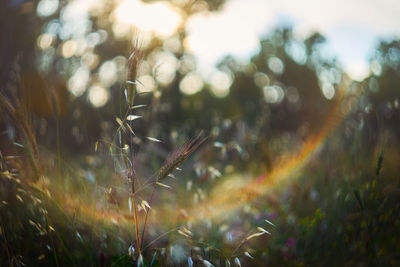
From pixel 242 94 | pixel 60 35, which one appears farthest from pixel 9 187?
pixel 242 94

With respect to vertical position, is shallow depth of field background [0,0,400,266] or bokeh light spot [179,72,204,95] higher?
shallow depth of field background [0,0,400,266]

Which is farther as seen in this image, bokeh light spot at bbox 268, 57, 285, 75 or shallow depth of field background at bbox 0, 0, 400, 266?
bokeh light spot at bbox 268, 57, 285, 75

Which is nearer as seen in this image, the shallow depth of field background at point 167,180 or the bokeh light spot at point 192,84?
the shallow depth of field background at point 167,180

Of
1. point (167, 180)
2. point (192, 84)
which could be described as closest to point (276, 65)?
point (192, 84)

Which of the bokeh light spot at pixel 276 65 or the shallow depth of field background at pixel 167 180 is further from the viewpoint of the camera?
the bokeh light spot at pixel 276 65

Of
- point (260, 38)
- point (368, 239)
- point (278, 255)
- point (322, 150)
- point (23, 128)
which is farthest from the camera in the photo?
point (260, 38)

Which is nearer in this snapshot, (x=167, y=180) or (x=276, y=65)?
(x=167, y=180)

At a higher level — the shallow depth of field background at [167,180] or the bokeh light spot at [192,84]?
the shallow depth of field background at [167,180]

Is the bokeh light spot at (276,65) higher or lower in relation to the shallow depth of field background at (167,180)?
lower

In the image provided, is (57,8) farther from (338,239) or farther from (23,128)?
(338,239)

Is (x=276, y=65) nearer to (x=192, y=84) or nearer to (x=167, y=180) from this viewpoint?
(x=192, y=84)

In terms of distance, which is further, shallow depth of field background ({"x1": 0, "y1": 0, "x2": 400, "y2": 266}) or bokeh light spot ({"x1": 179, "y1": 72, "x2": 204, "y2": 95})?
bokeh light spot ({"x1": 179, "y1": 72, "x2": 204, "y2": 95})
